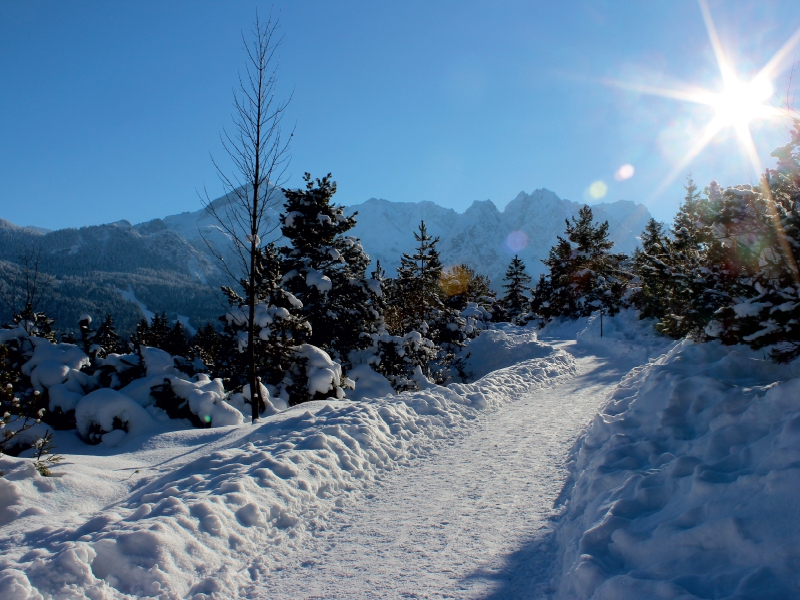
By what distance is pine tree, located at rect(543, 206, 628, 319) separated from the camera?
115ft

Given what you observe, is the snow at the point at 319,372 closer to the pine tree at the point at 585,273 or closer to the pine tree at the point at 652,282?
the pine tree at the point at 652,282

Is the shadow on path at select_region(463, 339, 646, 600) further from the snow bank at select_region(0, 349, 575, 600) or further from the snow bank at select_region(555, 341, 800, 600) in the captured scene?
the snow bank at select_region(0, 349, 575, 600)

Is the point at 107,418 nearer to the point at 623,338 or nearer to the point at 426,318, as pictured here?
the point at 426,318

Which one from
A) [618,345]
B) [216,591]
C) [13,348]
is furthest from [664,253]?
[13,348]

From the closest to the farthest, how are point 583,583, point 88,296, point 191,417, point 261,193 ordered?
1. point 583,583
2. point 261,193
3. point 191,417
4. point 88,296

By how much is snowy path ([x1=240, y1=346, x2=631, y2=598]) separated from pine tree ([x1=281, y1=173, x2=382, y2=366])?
9782 mm

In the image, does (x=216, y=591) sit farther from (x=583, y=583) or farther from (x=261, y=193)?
(x=261, y=193)

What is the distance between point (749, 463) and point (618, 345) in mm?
22909

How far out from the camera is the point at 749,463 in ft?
12.3

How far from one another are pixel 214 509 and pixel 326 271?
42.4 feet

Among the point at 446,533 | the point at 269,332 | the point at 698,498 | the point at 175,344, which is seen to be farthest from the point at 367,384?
the point at 175,344

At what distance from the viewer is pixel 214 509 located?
497cm

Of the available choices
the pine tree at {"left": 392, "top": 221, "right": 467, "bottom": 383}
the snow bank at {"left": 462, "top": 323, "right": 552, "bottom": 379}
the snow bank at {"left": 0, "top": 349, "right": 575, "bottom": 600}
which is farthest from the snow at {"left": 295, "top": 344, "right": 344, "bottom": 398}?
the snow bank at {"left": 462, "top": 323, "right": 552, "bottom": 379}

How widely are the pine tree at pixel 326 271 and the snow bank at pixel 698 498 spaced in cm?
1254
